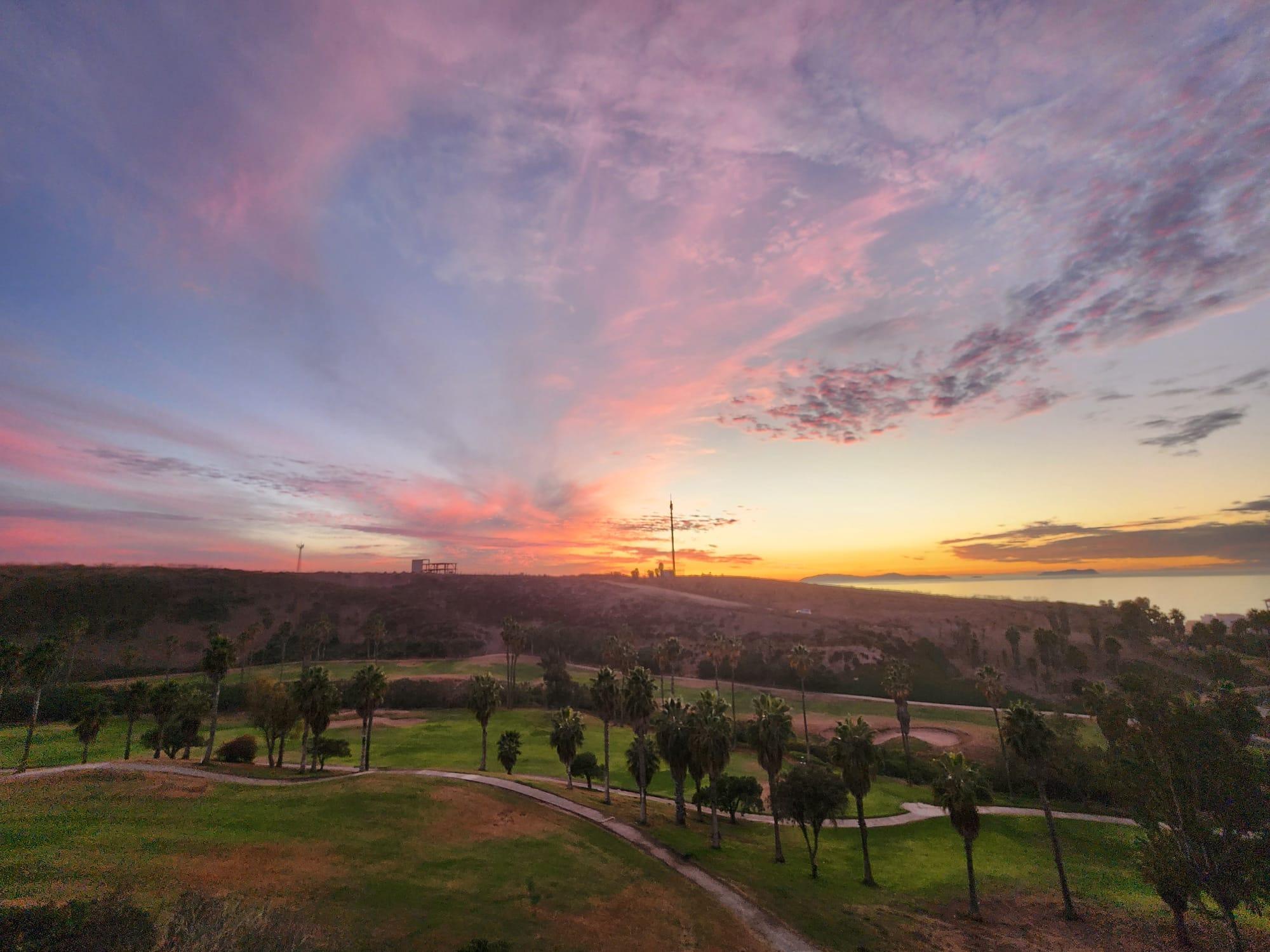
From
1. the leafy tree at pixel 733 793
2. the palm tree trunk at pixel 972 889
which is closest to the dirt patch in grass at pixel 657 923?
the palm tree trunk at pixel 972 889

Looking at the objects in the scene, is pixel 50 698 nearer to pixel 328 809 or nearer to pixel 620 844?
pixel 328 809

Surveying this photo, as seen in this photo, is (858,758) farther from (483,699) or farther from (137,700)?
(137,700)

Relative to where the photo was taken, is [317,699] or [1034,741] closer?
[1034,741]

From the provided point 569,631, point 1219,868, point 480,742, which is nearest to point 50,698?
point 480,742

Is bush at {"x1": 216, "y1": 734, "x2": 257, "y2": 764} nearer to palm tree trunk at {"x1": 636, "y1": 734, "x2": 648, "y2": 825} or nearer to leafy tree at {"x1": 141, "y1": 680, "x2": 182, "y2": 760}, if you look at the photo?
leafy tree at {"x1": 141, "y1": 680, "x2": 182, "y2": 760}

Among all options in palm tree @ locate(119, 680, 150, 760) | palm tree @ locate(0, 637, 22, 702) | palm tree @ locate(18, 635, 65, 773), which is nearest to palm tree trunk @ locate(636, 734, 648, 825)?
palm tree @ locate(119, 680, 150, 760)

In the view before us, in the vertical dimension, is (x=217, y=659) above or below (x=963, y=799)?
above

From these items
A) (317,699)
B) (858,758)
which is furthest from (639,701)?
(317,699)

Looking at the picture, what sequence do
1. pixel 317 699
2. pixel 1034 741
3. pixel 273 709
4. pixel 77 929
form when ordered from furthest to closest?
1. pixel 273 709
2. pixel 317 699
3. pixel 1034 741
4. pixel 77 929

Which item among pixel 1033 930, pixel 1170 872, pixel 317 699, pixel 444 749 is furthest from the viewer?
pixel 444 749
